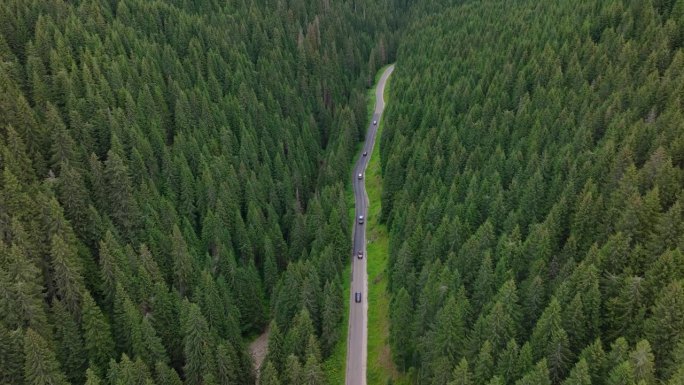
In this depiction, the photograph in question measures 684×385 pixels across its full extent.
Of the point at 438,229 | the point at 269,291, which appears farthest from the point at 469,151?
the point at 269,291

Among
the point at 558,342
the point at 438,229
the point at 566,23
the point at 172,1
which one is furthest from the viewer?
the point at 172,1

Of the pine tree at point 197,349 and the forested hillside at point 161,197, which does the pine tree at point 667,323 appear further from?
the pine tree at point 197,349

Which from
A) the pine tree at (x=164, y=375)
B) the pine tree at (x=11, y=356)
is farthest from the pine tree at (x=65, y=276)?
the pine tree at (x=164, y=375)

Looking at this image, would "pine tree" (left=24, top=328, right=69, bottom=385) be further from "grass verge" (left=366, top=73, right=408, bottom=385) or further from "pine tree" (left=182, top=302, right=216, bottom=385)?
"grass verge" (left=366, top=73, right=408, bottom=385)

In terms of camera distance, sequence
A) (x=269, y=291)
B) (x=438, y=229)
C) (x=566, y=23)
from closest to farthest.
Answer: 1. (x=438, y=229)
2. (x=269, y=291)
3. (x=566, y=23)

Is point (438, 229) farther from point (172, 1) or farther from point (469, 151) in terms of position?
point (172, 1)

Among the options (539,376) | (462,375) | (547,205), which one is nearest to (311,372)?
(462,375)
